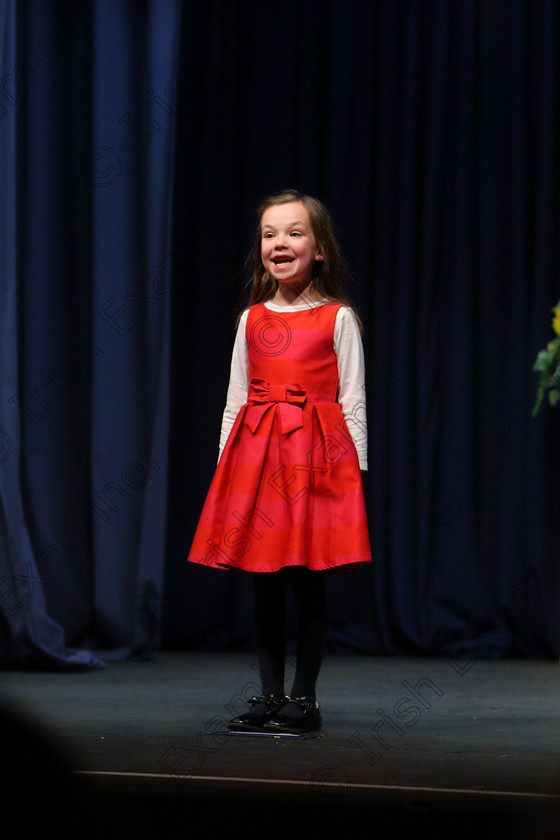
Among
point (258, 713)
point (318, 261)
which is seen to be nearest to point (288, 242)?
point (318, 261)

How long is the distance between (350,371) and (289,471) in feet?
0.85

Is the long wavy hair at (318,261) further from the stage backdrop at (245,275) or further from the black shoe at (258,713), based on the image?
the stage backdrop at (245,275)

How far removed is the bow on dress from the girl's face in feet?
0.79

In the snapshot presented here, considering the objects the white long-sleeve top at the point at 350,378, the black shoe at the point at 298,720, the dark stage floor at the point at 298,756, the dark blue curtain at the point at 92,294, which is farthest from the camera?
the dark blue curtain at the point at 92,294

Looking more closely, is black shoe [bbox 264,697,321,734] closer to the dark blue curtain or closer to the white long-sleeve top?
the white long-sleeve top

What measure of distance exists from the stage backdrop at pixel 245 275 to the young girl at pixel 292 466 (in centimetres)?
127

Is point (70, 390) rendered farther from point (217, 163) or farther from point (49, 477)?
point (217, 163)

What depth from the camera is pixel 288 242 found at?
95.3 inches

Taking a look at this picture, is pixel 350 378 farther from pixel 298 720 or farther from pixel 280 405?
pixel 298 720

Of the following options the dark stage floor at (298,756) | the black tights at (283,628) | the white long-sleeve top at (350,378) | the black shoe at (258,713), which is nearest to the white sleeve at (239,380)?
the white long-sleeve top at (350,378)

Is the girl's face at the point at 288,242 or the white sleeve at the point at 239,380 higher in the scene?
the girl's face at the point at 288,242

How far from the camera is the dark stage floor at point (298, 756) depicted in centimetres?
151

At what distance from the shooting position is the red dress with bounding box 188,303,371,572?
2.31 meters

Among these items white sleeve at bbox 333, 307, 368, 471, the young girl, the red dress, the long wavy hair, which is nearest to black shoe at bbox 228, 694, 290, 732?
the young girl
